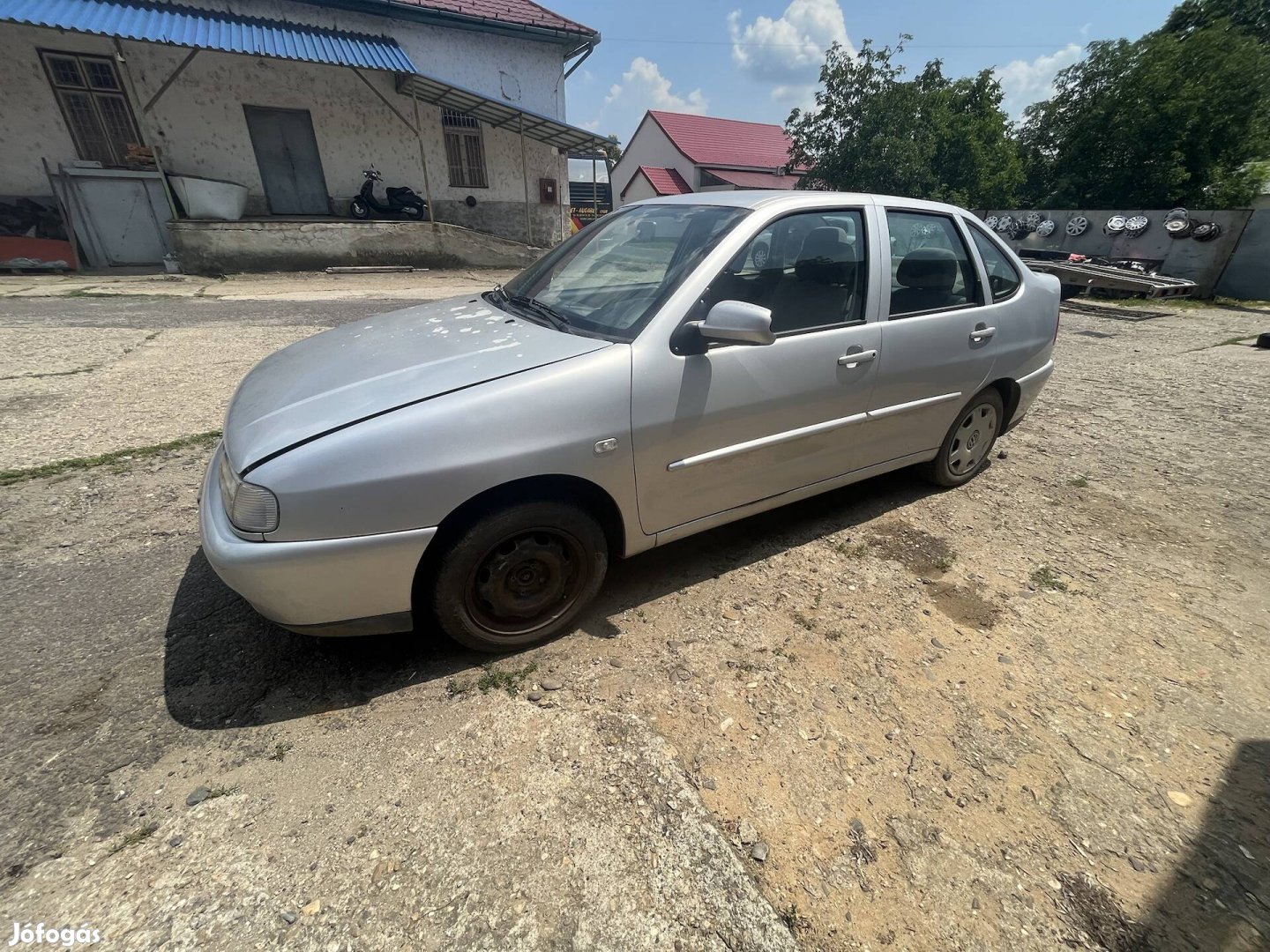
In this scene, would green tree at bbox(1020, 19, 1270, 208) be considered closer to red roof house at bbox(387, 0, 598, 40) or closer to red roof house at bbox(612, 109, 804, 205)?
red roof house at bbox(612, 109, 804, 205)

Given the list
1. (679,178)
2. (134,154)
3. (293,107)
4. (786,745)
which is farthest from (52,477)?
(679,178)

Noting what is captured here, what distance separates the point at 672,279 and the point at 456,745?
1897mm

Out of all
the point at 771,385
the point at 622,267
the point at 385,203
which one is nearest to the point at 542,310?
the point at 622,267

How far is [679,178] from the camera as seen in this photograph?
31.2 meters

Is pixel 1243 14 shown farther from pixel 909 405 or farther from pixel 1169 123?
pixel 909 405

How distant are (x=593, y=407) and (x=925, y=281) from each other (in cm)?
211

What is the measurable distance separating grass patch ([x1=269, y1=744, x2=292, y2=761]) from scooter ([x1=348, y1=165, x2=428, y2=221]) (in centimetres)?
1480

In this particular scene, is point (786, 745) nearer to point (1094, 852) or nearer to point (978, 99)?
point (1094, 852)

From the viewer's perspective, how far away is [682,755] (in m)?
1.89

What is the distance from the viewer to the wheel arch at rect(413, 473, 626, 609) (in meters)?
2.00

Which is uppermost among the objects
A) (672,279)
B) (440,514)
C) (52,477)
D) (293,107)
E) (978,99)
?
(978,99)

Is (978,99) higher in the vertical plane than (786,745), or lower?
higher

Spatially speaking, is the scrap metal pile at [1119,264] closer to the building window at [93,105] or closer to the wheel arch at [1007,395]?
the wheel arch at [1007,395]

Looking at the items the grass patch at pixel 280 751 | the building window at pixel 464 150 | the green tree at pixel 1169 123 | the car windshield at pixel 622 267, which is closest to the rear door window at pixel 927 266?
the car windshield at pixel 622 267
